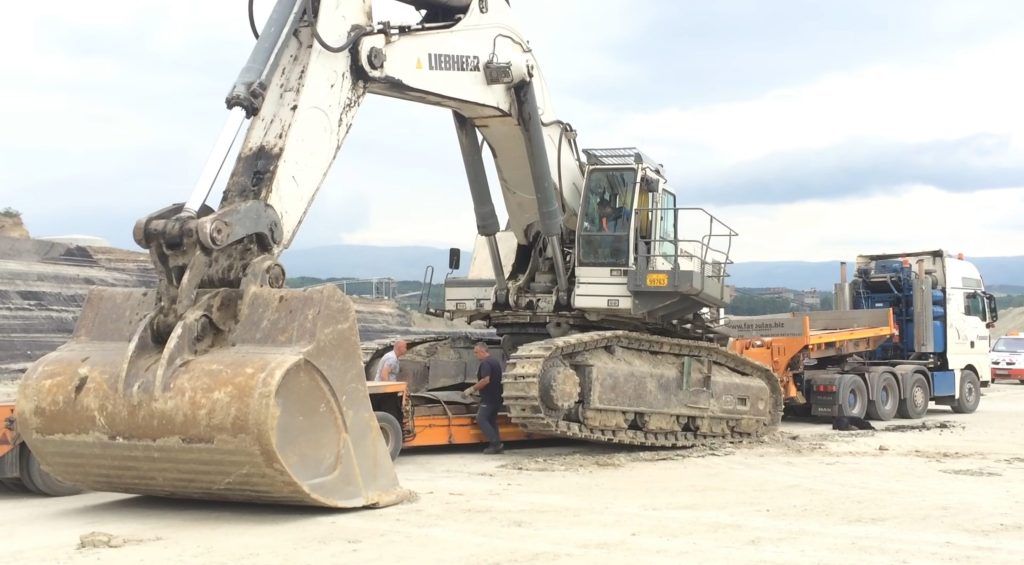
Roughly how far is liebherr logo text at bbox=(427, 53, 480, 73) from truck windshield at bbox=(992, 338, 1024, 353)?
86.5 feet

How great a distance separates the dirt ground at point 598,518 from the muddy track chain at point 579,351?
41 centimetres

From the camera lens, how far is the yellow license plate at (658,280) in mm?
13250

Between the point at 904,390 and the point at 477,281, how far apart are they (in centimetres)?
930

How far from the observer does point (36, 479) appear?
10086mm

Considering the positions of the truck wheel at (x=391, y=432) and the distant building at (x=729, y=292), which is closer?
the truck wheel at (x=391, y=432)

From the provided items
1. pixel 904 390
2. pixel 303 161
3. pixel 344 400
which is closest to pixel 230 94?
pixel 303 161

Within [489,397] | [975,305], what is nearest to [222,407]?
[489,397]

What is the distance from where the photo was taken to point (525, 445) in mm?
14297

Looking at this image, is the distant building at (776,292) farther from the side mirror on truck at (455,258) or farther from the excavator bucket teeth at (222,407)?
the excavator bucket teeth at (222,407)

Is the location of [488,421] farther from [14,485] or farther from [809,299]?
[809,299]

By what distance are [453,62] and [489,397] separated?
405cm

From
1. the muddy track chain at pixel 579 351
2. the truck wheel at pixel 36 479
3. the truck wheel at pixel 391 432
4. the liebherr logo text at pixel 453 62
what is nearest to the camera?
the truck wheel at pixel 36 479

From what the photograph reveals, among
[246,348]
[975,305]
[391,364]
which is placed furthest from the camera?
[975,305]

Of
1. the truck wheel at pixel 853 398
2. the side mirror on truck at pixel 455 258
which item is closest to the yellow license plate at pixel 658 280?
the side mirror on truck at pixel 455 258
